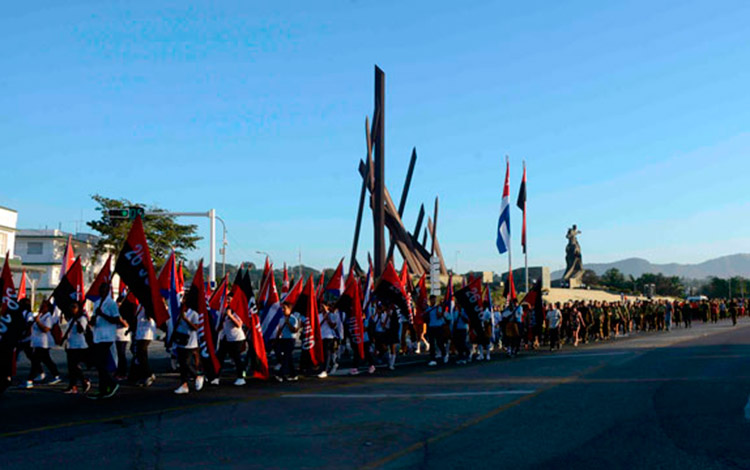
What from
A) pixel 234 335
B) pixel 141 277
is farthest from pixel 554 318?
pixel 141 277

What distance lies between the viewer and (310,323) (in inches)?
568

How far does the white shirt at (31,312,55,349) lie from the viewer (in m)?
12.9

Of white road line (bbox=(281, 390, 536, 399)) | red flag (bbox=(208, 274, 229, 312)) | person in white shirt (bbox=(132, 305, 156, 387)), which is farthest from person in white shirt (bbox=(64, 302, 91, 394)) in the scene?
white road line (bbox=(281, 390, 536, 399))

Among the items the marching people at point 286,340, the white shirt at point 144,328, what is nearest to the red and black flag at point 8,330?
the white shirt at point 144,328

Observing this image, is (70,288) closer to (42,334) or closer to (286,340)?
(42,334)

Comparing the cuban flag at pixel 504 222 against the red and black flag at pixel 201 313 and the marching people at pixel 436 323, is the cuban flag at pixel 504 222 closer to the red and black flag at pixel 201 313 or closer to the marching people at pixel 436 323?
the marching people at pixel 436 323

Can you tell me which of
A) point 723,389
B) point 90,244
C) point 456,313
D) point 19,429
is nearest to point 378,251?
point 456,313

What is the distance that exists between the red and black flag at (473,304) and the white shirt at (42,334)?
973 cm

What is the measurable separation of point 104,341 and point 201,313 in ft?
5.63

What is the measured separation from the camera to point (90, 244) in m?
65.5

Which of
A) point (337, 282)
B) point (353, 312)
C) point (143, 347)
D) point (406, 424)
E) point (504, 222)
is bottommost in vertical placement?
point (406, 424)

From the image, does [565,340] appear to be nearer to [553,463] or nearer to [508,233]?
[508,233]

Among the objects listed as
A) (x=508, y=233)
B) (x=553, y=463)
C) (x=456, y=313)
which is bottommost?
(x=553, y=463)

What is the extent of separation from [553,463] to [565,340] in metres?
22.9
